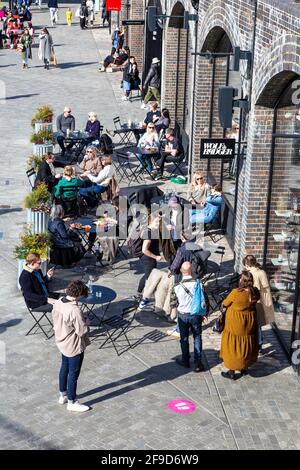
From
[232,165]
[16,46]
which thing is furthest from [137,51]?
[232,165]

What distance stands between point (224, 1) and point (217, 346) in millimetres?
7115

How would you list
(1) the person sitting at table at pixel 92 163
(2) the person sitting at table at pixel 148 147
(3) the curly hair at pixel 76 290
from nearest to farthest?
(3) the curly hair at pixel 76 290 < (1) the person sitting at table at pixel 92 163 < (2) the person sitting at table at pixel 148 147

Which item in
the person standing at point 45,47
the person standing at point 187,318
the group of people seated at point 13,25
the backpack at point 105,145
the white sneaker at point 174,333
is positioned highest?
the group of people seated at point 13,25

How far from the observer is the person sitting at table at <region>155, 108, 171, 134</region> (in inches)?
945

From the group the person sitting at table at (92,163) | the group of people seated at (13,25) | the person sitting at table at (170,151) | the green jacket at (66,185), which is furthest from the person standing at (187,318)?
the group of people seated at (13,25)

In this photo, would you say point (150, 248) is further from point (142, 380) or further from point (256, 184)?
point (142, 380)

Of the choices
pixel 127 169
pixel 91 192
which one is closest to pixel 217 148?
pixel 91 192

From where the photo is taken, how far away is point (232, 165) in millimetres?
19266

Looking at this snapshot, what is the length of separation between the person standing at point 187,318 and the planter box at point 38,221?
165 inches

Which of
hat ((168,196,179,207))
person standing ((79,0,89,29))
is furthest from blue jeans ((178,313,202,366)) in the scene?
person standing ((79,0,89,29))

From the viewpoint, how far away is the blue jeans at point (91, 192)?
1906cm

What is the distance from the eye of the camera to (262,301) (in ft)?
43.6

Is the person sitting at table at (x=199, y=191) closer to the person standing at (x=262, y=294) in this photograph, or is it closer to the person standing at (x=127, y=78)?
the person standing at (x=262, y=294)

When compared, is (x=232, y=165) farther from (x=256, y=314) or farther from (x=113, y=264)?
(x=256, y=314)
